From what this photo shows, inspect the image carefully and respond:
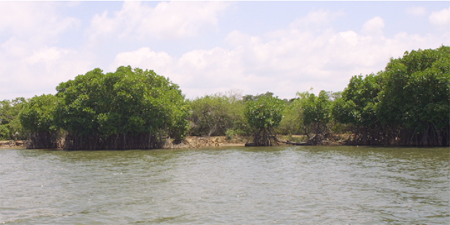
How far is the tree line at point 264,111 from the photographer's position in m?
35.0

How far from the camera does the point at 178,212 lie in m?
12.1

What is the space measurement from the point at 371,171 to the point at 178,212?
39.9 feet

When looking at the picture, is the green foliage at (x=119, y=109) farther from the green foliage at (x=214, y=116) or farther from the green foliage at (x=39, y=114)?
the green foliage at (x=214, y=116)

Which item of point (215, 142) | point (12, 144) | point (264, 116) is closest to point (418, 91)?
point (264, 116)

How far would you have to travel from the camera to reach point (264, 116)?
42.8m

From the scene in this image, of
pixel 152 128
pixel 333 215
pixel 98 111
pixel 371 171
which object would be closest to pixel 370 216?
pixel 333 215

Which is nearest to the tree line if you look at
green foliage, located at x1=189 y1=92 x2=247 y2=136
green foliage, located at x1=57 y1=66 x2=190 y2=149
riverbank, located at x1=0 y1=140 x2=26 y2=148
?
green foliage, located at x1=57 y1=66 x2=190 y2=149

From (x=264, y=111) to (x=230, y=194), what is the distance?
94.7ft

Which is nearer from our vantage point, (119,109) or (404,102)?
(404,102)

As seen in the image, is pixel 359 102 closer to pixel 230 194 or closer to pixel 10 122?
pixel 230 194

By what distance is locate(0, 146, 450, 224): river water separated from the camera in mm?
11383

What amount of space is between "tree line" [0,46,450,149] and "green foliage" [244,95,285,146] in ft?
0.36

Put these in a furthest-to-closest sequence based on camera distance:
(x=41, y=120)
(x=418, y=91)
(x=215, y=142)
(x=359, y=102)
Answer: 1. (x=215, y=142)
2. (x=41, y=120)
3. (x=359, y=102)
4. (x=418, y=91)

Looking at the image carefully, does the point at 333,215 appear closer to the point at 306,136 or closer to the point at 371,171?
the point at 371,171
